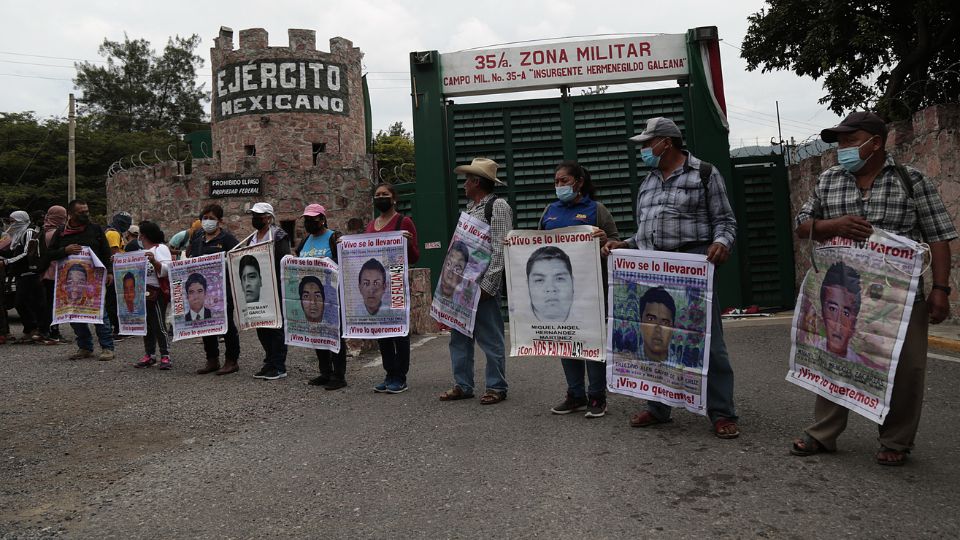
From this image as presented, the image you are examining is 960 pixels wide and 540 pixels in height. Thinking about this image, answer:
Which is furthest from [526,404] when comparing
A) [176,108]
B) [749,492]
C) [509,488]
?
[176,108]

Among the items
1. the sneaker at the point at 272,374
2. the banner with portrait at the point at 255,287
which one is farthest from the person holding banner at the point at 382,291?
the sneaker at the point at 272,374

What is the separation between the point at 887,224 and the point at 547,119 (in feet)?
39.5

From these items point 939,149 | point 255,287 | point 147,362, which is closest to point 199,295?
point 255,287

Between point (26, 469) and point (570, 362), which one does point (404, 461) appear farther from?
point (26, 469)

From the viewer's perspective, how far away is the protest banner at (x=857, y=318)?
13.2 feet

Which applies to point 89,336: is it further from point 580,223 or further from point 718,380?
point 718,380

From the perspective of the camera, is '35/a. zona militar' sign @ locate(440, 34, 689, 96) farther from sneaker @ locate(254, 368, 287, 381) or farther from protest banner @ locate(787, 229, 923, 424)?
protest banner @ locate(787, 229, 923, 424)

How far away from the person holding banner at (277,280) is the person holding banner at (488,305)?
7.43 ft

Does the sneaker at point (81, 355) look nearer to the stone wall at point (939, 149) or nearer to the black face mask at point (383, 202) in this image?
the black face mask at point (383, 202)

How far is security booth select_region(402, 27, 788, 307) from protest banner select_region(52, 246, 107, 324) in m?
6.91

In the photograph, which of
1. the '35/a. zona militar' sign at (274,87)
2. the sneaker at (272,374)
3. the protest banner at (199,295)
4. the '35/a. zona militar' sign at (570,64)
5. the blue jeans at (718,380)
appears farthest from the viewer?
the '35/a. zona militar' sign at (274,87)

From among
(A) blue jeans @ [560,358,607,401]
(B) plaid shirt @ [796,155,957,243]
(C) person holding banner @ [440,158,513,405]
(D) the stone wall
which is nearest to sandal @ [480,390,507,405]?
(C) person holding banner @ [440,158,513,405]

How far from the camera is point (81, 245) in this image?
32.2 feet

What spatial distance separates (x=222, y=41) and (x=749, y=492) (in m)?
27.9
